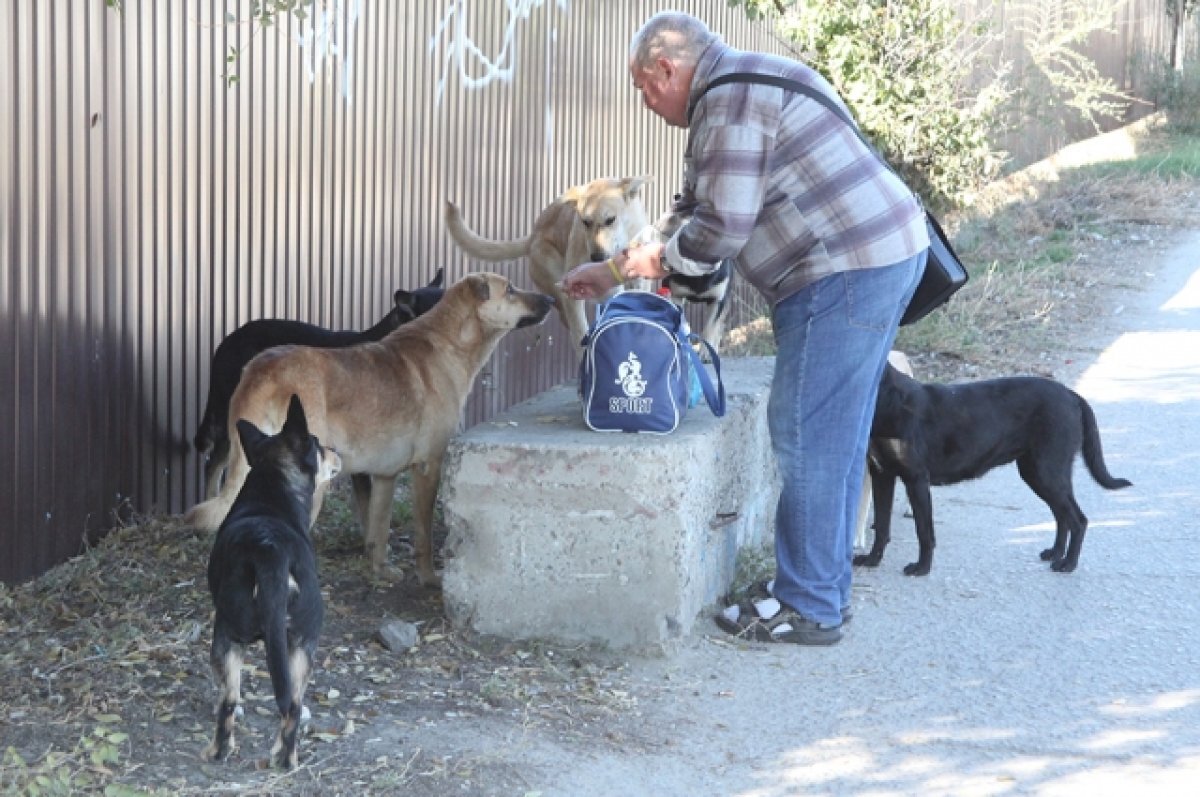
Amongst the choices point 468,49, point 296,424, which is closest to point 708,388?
point 296,424

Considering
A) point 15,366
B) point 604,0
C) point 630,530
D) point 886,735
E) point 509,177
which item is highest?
point 604,0

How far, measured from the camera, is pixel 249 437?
4641 millimetres

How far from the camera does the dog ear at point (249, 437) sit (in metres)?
4.61

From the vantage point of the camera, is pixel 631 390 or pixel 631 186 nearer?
pixel 631 390

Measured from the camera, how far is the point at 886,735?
450 cm

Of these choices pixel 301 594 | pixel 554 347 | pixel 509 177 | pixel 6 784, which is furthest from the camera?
pixel 554 347

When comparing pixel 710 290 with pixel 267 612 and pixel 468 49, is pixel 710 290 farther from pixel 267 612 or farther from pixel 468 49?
pixel 267 612

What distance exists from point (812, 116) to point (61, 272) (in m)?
2.93

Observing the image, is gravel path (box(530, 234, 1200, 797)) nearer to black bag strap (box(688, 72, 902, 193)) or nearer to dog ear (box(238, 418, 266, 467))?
dog ear (box(238, 418, 266, 467))

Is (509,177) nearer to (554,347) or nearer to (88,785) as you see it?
(554,347)

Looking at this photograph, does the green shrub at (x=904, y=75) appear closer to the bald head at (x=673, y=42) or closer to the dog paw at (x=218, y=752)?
the bald head at (x=673, y=42)

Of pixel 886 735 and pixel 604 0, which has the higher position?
pixel 604 0

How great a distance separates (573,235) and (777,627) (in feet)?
10.1

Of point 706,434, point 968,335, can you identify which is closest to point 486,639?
point 706,434
